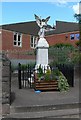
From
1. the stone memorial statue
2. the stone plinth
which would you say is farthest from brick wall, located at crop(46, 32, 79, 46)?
the stone plinth

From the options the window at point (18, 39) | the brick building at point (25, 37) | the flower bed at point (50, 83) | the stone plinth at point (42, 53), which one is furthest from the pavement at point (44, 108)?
the window at point (18, 39)

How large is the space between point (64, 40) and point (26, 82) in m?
35.7

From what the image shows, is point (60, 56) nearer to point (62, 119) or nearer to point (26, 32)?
point (26, 32)

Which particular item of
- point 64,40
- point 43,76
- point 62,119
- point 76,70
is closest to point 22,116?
point 62,119

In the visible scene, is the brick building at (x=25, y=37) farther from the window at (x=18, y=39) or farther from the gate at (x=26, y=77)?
the gate at (x=26, y=77)

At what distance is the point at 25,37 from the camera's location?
1655 inches

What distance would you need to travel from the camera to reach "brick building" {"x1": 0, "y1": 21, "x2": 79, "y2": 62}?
3513 cm

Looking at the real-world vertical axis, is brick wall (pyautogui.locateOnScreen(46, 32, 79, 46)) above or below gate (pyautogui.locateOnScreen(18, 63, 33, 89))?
above

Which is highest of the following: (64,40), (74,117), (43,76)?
(64,40)

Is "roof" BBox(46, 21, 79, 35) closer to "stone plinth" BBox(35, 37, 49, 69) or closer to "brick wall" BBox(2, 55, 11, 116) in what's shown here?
"stone plinth" BBox(35, 37, 49, 69)

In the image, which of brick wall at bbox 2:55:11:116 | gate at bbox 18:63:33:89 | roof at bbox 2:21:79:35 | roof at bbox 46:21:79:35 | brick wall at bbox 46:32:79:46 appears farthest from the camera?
roof at bbox 46:21:79:35

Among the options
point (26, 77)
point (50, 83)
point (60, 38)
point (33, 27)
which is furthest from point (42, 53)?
point (60, 38)

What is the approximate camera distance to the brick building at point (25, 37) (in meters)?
35.1

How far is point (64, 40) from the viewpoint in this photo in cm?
4797
